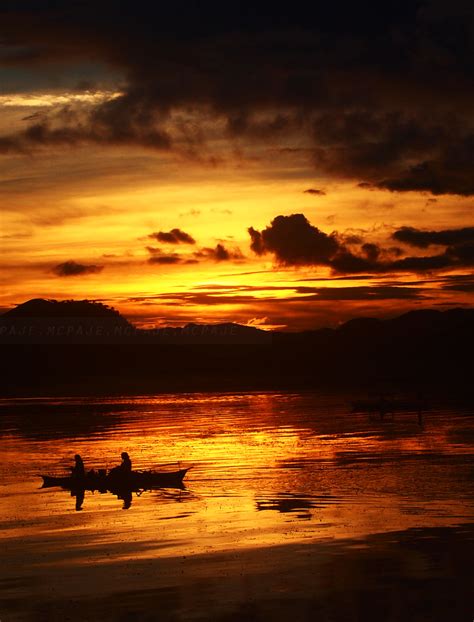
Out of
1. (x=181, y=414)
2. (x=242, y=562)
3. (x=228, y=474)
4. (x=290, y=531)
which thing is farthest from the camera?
(x=181, y=414)

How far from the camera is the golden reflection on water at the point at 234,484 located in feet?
113

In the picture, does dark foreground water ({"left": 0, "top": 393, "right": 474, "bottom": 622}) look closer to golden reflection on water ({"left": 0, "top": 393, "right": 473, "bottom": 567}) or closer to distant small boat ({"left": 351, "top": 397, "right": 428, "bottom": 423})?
golden reflection on water ({"left": 0, "top": 393, "right": 473, "bottom": 567})

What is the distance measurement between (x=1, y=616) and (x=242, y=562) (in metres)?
8.44

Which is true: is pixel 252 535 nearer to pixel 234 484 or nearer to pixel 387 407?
pixel 234 484

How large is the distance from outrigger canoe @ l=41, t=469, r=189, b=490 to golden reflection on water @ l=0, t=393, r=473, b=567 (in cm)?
79

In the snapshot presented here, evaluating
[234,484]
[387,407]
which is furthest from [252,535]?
[387,407]

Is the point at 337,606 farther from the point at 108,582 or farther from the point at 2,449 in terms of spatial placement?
the point at 2,449

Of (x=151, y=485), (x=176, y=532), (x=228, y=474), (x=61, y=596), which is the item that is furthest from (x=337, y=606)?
(x=228, y=474)

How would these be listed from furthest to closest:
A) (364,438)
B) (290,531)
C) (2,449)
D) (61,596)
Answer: (364,438)
(2,449)
(290,531)
(61,596)

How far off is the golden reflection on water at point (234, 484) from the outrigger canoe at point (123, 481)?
0.79 meters

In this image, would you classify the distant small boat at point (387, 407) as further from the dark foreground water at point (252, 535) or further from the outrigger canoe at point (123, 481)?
the outrigger canoe at point (123, 481)

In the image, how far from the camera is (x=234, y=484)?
48875 mm

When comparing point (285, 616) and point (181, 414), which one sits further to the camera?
point (181, 414)

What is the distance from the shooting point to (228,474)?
176 feet
